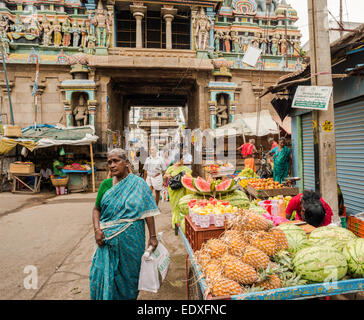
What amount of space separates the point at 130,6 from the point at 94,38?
2675 millimetres

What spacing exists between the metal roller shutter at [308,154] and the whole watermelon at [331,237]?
4.88 m

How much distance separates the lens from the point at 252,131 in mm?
11992

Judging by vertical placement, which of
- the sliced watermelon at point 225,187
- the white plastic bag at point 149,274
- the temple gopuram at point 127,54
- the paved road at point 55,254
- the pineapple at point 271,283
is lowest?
the paved road at point 55,254

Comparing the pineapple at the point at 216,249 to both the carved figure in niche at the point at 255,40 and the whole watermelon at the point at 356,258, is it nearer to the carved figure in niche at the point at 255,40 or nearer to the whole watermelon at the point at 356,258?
the whole watermelon at the point at 356,258

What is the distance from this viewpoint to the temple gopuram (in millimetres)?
12672

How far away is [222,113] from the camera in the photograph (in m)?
13.9

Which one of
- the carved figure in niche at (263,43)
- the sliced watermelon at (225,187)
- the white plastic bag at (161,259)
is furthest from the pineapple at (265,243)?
the carved figure in niche at (263,43)

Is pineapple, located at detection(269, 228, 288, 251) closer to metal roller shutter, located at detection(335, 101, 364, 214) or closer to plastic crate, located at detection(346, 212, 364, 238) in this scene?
plastic crate, located at detection(346, 212, 364, 238)

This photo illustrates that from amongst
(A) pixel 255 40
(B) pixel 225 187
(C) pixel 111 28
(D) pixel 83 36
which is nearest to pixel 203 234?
(B) pixel 225 187

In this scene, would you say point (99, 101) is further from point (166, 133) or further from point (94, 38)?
point (166, 133)

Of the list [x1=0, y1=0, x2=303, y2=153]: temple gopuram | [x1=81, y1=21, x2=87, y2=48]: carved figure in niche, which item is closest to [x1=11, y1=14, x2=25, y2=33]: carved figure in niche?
[x1=0, y1=0, x2=303, y2=153]: temple gopuram

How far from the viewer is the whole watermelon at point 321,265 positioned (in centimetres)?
173

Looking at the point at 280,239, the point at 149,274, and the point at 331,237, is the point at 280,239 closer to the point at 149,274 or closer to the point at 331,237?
the point at 331,237
